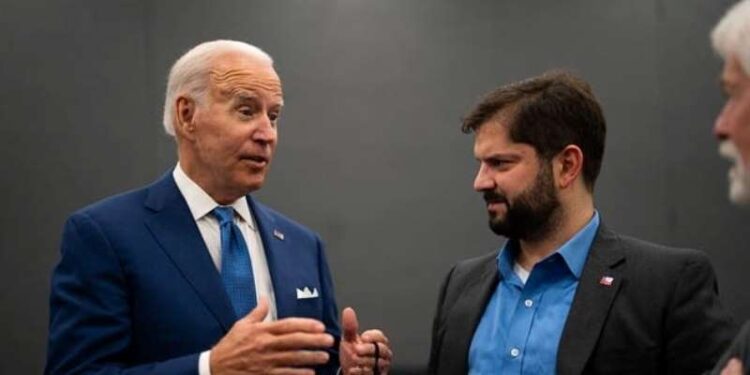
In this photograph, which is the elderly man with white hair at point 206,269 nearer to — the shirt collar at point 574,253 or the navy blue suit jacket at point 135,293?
the navy blue suit jacket at point 135,293

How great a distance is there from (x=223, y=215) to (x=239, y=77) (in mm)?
378

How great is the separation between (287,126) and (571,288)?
7.17ft

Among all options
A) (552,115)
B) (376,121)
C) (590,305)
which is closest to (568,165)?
(552,115)

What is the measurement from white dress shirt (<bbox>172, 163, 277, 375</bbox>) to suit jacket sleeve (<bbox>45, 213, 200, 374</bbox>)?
0.92 feet

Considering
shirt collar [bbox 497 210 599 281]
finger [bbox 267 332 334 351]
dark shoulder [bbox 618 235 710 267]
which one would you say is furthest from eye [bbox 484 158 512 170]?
finger [bbox 267 332 334 351]

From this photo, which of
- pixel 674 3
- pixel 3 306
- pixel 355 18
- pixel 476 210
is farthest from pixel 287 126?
pixel 674 3

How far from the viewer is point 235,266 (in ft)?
8.59

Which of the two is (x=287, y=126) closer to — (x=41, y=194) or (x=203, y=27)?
(x=203, y=27)

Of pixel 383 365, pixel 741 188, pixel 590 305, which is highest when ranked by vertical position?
pixel 741 188

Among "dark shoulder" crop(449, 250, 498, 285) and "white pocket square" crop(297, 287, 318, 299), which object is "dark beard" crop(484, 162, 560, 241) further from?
"white pocket square" crop(297, 287, 318, 299)

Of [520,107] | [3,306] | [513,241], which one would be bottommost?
[3,306]

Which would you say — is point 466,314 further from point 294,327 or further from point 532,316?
point 294,327

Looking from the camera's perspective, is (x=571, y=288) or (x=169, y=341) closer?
(x=169, y=341)

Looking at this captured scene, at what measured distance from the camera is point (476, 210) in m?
4.55
